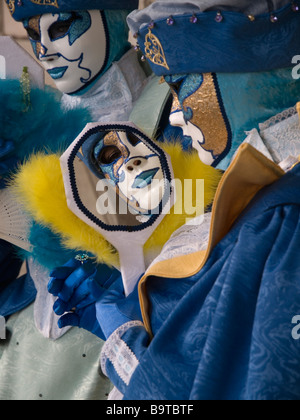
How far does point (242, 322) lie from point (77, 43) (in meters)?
1.02

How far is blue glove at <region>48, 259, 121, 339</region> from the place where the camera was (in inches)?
46.3

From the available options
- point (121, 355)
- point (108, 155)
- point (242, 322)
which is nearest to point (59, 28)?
point (108, 155)

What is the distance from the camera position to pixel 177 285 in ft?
3.18

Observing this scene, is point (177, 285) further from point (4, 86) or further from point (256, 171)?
point (4, 86)

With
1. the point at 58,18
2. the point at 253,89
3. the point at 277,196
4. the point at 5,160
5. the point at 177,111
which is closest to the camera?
the point at 277,196

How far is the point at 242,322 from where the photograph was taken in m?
0.80

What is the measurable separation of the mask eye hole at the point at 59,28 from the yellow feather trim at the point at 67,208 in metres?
0.51

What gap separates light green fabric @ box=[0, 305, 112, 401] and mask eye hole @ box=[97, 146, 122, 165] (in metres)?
0.38

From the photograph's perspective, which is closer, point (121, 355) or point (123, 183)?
point (121, 355)

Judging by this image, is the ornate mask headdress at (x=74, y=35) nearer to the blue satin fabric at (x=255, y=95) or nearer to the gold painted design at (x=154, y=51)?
the gold painted design at (x=154, y=51)

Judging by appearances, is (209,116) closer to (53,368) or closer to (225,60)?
(225,60)

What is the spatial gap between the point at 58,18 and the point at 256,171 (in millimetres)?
936

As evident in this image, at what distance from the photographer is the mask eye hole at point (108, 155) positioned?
1.22 meters
